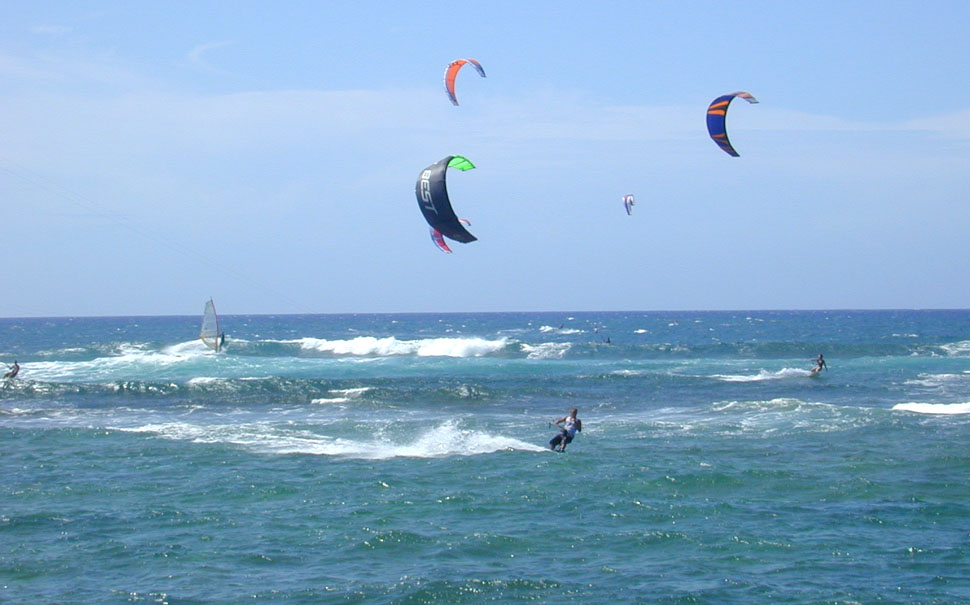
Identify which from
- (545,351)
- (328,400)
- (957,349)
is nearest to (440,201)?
(328,400)

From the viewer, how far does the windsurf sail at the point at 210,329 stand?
51.8m

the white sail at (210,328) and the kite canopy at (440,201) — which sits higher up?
the kite canopy at (440,201)

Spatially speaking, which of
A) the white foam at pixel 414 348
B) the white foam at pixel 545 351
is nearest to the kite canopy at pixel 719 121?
the white foam at pixel 545 351

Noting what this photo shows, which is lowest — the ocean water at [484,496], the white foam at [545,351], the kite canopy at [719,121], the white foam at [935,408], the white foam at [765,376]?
the ocean water at [484,496]

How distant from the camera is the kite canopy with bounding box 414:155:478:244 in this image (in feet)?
54.0

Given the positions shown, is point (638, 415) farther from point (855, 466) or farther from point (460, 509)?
point (460, 509)

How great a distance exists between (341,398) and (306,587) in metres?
19.6

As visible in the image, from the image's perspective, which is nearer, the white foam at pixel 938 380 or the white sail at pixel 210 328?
the white foam at pixel 938 380

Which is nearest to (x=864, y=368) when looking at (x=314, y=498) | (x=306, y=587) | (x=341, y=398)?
(x=341, y=398)

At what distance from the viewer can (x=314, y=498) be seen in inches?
635

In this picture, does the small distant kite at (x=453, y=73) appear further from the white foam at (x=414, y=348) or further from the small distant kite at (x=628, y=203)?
the white foam at (x=414, y=348)

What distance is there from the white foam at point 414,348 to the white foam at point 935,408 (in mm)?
30433

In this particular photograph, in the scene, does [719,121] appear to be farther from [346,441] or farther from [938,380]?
[938,380]

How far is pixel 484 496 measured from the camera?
635 inches
